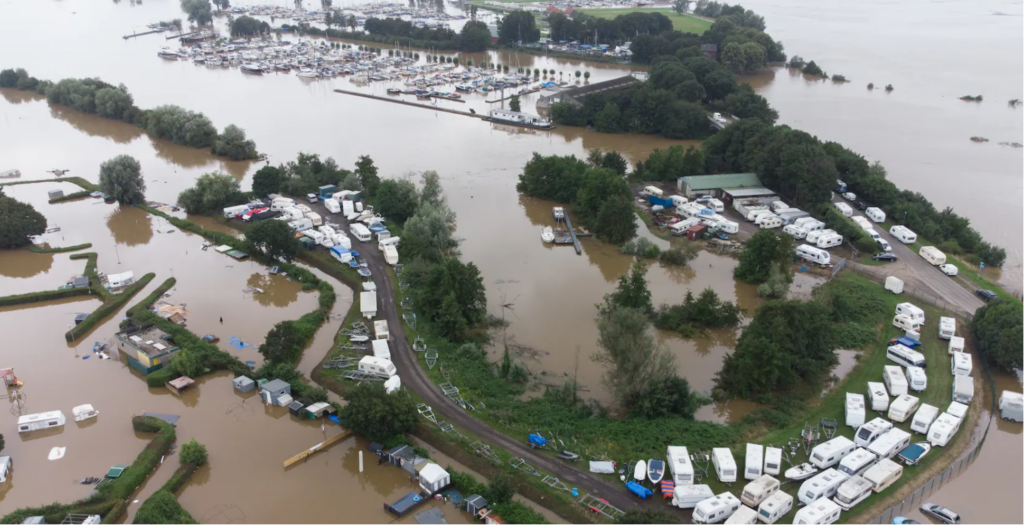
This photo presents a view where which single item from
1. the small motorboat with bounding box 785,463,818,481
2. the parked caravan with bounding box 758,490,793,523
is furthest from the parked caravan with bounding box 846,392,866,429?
the parked caravan with bounding box 758,490,793,523

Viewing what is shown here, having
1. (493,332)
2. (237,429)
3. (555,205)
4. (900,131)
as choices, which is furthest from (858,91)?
(237,429)

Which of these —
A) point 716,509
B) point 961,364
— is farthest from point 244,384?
point 961,364

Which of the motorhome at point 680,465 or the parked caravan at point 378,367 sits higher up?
the parked caravan at point 378,367

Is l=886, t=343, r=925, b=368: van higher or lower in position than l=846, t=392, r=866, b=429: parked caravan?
higher

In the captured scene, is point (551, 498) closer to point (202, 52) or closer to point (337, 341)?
point (337, 341)

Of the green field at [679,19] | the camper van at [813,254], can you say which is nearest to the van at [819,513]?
the camper van at [813,254]

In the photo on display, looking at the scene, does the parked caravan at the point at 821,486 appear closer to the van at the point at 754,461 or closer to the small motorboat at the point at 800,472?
the small motorboat at the point at 800,472

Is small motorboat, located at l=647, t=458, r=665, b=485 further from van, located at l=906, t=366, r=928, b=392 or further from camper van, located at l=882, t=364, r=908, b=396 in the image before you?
van, located at l=906, t=366, r=928, b=392
